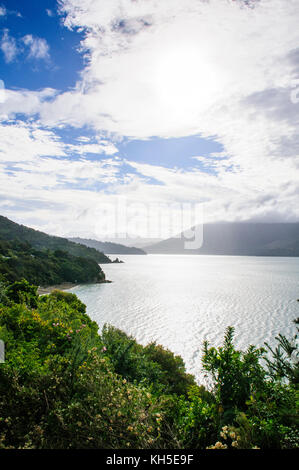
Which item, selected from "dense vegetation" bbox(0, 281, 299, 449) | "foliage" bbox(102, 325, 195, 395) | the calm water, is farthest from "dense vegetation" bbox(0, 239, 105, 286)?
"dense vegetation" bbox(0, 281, 299, 449)

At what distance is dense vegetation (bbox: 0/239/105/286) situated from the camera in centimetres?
6512

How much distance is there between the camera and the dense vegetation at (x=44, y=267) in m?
65.1

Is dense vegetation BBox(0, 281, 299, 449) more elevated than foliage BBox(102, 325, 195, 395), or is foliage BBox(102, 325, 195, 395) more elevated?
dense vegetation BBox(0, 281, 299, 449)

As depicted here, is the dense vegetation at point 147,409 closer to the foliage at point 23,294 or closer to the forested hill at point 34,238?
the foliage at point 23,294

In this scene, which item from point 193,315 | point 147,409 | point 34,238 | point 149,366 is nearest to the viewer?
point 147,409

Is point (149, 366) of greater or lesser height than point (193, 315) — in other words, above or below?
above

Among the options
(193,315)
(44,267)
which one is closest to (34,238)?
(44,267)

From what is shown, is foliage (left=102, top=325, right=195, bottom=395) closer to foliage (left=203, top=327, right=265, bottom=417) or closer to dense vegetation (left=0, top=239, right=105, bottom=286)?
foliage (left=203, top=327, right=265, bottom=417)

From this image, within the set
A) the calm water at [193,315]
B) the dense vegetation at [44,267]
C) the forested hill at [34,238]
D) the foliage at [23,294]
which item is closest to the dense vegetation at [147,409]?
the foliage at [23,294]

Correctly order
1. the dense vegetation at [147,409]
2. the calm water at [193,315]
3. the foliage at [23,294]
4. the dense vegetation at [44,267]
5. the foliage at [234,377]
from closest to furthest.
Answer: the dense vegetation at [147,409], the foliage at [234,377], the foliage at [23,294], the calm water at [193,315], the dense vegetation at [44,267]

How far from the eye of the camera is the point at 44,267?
77.8m

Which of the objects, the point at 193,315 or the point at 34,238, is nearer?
the point at 193,315

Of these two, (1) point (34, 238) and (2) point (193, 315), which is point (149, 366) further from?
(1) point (34, 238)
